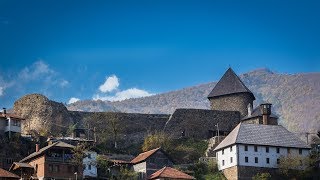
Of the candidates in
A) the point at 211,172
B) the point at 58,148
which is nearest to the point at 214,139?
the point at 211,172

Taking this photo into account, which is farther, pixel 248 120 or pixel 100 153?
pixel 248 120

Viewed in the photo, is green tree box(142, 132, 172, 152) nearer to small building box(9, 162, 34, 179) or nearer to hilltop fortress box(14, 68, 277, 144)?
hilltop fortress box(14, 68, 277, 144)

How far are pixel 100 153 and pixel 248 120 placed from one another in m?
22.2

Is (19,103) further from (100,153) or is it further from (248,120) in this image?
(248,120)

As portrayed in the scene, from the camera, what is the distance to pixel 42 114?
9506 centimetres

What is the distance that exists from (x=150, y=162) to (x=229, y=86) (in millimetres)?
27553

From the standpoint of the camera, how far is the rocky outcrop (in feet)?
309

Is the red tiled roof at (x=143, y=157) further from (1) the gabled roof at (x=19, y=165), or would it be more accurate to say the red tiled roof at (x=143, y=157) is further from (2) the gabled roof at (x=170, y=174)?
(1) the gabled roof at (x=19, y=165)

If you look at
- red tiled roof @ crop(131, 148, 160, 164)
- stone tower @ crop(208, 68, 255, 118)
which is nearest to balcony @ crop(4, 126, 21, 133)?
red tiled roof @ crop(131, 148, 160, 164)

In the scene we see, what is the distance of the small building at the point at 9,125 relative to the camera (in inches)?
3406

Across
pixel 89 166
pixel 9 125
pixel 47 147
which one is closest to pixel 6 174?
pixel 47 147

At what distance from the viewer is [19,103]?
97.1 m

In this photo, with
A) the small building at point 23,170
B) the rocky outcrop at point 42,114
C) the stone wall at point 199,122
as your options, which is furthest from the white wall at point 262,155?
the rocky outcrop at point 42,114

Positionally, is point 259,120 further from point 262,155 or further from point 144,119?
point 144,119
